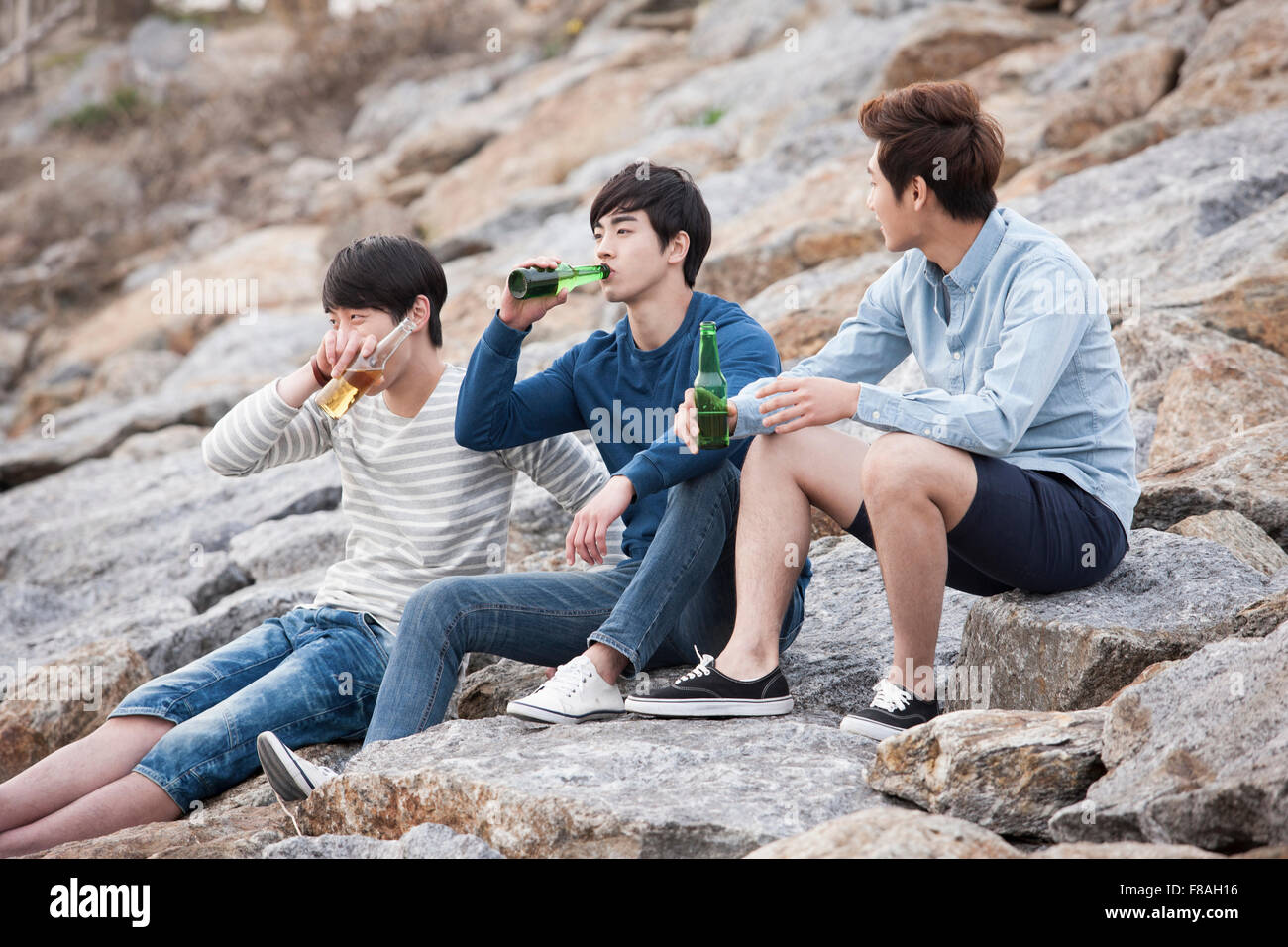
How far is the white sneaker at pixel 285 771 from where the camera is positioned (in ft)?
10.3

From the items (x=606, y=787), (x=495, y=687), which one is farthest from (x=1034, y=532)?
(x=495, y=687)

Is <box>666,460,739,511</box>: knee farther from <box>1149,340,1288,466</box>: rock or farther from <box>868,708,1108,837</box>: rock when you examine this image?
<box>1149,340,1288,466</box>: rock

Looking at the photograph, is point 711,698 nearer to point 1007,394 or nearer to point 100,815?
point 1007,394

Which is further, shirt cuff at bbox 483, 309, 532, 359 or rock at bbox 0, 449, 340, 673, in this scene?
rock at bbox 0, 449, 340, 673

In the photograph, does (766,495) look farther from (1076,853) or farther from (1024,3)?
(1024,3)

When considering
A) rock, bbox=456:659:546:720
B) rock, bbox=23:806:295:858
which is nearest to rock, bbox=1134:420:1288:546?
rock, bbox=456:659:546:720

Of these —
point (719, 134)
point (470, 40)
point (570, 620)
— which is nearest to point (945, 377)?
point (570, 620)

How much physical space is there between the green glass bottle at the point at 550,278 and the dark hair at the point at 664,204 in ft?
0.57

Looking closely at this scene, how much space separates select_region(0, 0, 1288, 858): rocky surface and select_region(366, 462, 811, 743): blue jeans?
171 millimetres

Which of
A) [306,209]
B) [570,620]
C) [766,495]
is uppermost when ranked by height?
[306,209]

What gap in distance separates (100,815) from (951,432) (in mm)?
2468

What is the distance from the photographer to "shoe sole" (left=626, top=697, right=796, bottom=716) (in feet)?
10.7
